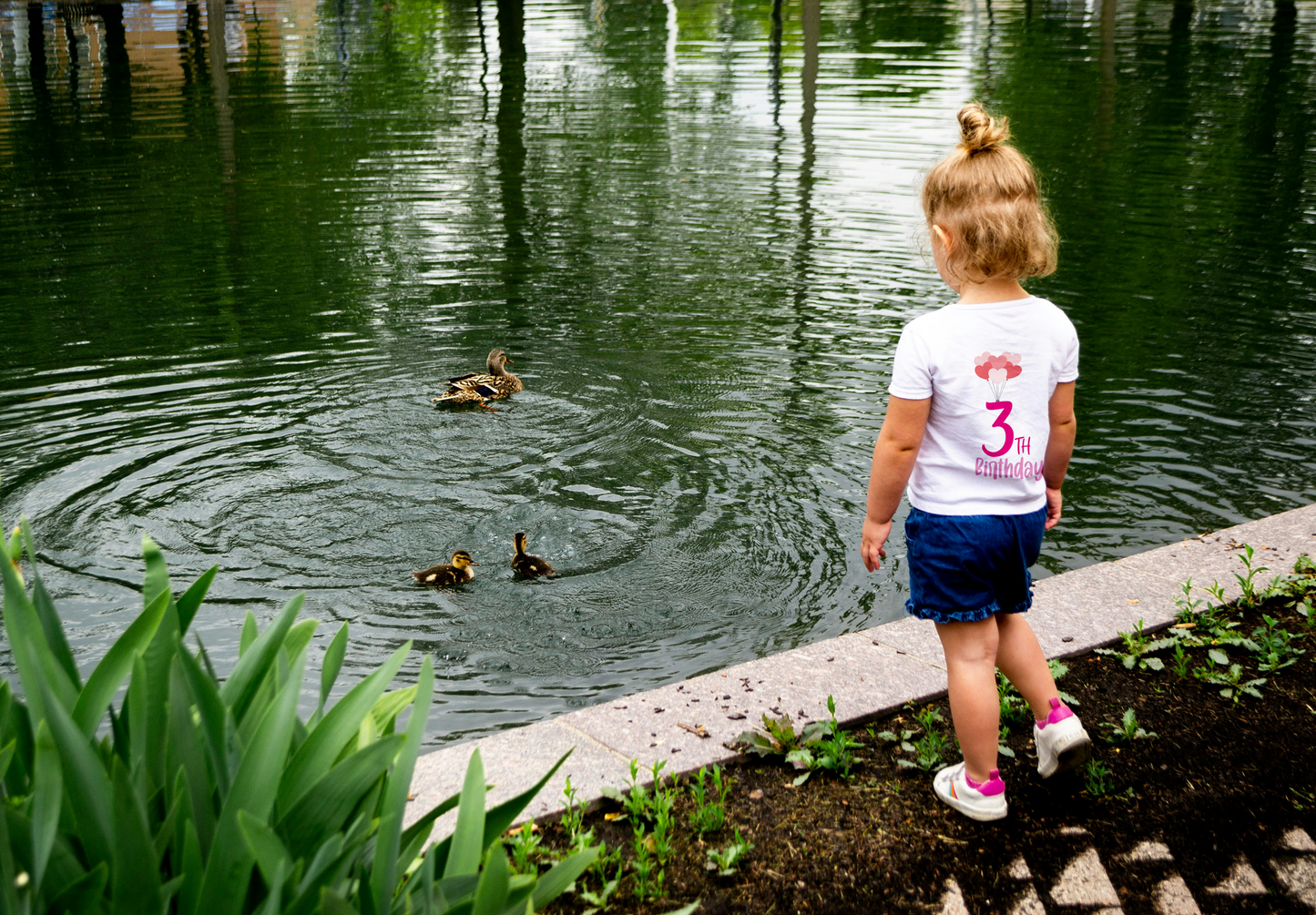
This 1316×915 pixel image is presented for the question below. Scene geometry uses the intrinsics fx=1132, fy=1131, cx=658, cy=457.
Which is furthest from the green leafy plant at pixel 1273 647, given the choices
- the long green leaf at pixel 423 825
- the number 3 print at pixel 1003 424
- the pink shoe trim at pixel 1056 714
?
the long green leaf at pixel 423 825

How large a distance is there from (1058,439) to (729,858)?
5.52 feet

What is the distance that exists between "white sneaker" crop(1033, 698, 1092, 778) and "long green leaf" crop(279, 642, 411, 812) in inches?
89.4

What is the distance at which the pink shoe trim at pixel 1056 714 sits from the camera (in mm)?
3664

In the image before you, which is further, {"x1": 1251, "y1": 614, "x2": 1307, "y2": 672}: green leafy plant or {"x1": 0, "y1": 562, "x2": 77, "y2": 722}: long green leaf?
{"x1": 1251, "y1": 614, "x2": 1307, "y2": 672}: green leafy plant

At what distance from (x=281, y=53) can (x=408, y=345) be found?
27471 mm

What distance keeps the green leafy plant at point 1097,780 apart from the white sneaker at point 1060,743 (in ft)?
0.29

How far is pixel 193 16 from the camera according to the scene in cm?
4141

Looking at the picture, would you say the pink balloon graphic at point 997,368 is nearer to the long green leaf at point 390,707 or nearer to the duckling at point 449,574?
the long green leaf at point 390,707

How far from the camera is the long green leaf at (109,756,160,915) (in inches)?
75.2

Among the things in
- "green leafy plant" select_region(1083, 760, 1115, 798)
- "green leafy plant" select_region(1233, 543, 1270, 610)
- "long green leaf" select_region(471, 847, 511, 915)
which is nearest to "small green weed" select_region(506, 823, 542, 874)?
"long green leaf" select_region(471, 847, 511, 915)

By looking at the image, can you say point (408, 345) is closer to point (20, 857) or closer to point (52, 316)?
point (52, 316)

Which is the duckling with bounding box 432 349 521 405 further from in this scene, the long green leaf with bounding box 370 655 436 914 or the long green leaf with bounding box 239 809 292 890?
the long green leaf with bounding box 239 809 292 890

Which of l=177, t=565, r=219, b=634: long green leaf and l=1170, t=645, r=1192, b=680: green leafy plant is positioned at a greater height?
l=177, t=565, r=219, b=634: long green leaf

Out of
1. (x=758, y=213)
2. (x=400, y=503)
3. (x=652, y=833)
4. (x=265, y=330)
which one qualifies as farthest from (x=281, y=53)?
(x=652, y=833)
